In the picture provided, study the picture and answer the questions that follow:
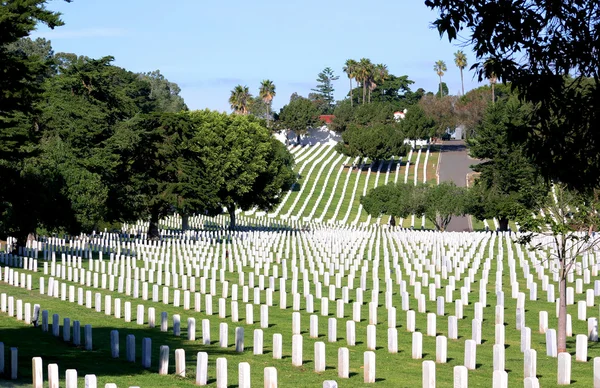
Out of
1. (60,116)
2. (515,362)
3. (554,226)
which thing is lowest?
(515,362)

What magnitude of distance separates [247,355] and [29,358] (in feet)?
16.4

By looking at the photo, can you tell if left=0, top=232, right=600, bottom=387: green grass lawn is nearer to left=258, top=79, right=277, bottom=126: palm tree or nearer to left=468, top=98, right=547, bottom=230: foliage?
left=468, top=98, right=547, bottom=230: foliage

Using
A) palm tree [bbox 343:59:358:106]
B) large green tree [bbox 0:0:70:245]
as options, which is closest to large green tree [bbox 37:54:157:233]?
large green tree [bbox 0:0:70:245]

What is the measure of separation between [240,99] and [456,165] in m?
39.9

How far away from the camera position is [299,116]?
15912 centimetres

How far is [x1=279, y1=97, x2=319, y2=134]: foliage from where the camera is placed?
15925 cm

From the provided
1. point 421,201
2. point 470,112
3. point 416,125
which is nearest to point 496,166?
point 421,201

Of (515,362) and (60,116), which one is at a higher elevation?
(60,116)

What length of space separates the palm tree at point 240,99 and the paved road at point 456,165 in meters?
33.6

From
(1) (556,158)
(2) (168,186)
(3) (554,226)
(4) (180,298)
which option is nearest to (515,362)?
(3) (554,226)

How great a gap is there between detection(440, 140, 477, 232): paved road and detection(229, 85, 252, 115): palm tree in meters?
33.6

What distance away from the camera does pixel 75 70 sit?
6762cm

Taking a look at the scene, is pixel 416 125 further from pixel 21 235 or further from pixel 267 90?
pixel 21 235

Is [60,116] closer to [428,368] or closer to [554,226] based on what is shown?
[554,226]
